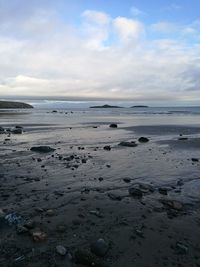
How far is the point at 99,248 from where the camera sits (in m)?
7.14

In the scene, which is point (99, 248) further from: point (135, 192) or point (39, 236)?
point (135, 192)

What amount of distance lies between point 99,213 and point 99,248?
7.51 feet

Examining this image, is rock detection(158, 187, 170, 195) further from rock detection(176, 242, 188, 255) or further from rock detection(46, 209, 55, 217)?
rock detection(46, 209, 55, 217)

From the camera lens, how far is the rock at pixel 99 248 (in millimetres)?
7006

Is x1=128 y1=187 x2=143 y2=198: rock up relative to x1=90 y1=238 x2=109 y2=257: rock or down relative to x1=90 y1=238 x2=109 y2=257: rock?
up

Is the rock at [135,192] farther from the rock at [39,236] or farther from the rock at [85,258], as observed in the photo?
the rock at [85,258]

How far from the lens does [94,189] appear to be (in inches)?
467

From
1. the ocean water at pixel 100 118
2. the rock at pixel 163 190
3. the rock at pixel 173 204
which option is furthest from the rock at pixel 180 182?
the ocean water at pixel 100 118

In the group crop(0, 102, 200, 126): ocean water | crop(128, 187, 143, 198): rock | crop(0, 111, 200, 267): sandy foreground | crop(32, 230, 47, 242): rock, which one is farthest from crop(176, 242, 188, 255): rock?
crop(0, 102, 200, 126): ocean water

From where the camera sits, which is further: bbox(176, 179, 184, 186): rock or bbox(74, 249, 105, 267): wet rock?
bbox(176, 179, 184, 186): rock

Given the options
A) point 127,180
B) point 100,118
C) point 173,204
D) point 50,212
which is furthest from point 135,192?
point 100,118

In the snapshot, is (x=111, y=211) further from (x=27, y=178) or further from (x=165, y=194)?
(x=27, y=178)

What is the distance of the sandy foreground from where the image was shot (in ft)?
22.9

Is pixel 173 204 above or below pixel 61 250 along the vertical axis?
above
